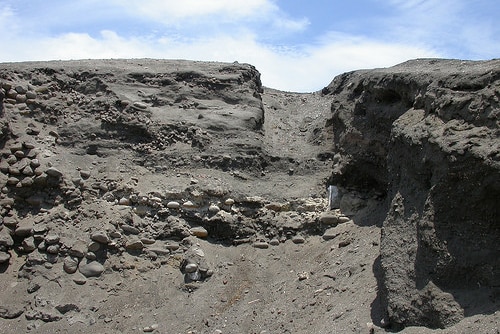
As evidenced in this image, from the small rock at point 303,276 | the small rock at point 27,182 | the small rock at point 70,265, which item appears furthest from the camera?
the small rock at point 27,182

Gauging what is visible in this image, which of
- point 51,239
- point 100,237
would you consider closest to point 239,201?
point 100,237

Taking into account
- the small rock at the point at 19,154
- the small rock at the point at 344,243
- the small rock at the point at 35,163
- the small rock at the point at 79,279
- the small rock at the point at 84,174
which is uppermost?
the small rock at the point at 19,154

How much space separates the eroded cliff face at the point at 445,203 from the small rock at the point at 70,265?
14.8 ft

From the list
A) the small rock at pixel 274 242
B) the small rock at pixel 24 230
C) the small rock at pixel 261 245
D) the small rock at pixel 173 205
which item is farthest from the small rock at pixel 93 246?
the small rock at pixel 274 242

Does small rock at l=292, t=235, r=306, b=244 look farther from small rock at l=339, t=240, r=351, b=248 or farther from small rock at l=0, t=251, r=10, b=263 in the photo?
small rock at l=0, t=251, r=10, b=263

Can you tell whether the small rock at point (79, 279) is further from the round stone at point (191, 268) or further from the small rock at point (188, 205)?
the small rock at point (188, 205)

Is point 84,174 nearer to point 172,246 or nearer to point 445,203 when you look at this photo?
point 172,246

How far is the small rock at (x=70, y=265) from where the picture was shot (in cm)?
922

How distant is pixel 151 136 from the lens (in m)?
11.0

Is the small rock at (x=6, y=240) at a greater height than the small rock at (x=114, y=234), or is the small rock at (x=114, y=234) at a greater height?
the small rock at (x=114, y=234)

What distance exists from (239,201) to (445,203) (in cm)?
438

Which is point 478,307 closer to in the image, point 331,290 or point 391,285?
point 391,285

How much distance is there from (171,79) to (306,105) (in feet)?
11.0

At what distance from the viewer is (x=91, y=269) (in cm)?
926
